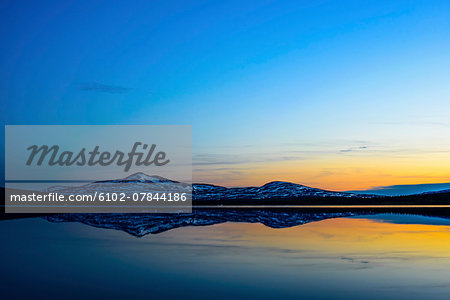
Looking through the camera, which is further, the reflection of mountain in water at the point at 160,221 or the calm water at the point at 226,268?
the reflection of mountain in water at the point at 160,221

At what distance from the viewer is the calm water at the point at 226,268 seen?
11609 millimetres

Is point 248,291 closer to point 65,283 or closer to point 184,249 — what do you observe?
point 65,283

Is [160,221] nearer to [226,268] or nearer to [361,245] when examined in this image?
[361,245]

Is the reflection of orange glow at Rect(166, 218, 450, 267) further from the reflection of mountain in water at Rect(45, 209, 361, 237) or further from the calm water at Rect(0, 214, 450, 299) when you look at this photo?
the reflection of mountain in water at Rect(45, 209, 361, 237)

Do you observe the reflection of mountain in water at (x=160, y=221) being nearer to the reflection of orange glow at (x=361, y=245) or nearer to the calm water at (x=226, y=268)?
Result: the reflection of orange glow at (x=361, y=245)

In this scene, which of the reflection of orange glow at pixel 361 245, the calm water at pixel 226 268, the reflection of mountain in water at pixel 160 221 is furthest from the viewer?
the reflection of mountain in water at pixel 160 221

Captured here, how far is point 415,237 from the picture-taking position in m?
25.4

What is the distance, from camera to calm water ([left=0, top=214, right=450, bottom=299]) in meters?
11.6

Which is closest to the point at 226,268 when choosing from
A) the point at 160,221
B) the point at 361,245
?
the point at 361,245

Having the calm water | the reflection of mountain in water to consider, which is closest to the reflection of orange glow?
the calm water

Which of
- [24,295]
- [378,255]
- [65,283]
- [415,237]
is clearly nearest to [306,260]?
[378,255]

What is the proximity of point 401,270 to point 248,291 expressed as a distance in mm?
5793

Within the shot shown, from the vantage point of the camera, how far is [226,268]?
49.3ft

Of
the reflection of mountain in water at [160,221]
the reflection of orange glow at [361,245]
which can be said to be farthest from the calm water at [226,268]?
the reflection of mountain in water at [160,221]
